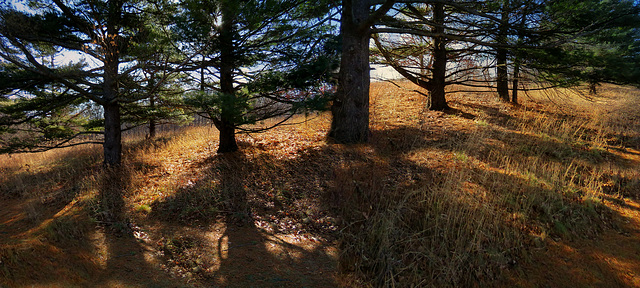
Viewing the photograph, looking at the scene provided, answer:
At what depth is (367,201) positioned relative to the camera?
528 centimetres

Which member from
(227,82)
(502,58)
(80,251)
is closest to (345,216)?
(80,251)

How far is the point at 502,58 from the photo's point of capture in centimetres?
943

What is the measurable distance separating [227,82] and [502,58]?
27.2 feet

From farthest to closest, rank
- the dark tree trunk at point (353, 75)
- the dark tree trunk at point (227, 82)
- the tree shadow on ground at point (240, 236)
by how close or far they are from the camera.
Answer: the dark tree trunk at point (353, 75) < the dark tree trunk at point (227, 82) < the tree shadow on ground at point (240, 236)

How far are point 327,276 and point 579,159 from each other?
684cm

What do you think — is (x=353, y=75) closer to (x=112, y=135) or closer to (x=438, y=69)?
(x=438, y=69)

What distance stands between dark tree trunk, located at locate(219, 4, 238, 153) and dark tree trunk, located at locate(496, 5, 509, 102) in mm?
6148

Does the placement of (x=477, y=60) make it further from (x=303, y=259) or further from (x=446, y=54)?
(x=303, y=259)

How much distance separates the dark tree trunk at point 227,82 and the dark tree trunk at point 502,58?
6148 mm

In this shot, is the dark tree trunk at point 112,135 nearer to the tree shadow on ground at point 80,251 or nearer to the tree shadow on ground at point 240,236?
the tree shadow on ground at point 80,251

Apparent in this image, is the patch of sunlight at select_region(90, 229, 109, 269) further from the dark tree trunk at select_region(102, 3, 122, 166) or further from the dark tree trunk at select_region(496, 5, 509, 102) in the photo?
the dark tree trunk at select_region(496, 5, 509, 102)

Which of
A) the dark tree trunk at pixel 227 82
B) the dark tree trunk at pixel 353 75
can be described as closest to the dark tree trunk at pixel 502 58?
the dark tree trunk at pixel 353 75

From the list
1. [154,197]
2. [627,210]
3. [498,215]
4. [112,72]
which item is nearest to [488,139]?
[627,210]

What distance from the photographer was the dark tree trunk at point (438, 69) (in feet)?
32.7
